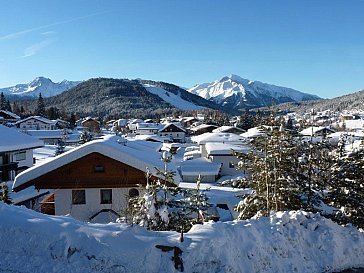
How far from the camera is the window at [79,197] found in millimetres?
12469

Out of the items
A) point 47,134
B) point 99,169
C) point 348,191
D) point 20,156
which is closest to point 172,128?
point 47,134

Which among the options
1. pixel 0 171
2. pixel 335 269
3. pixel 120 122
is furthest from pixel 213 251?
pixel 120 122

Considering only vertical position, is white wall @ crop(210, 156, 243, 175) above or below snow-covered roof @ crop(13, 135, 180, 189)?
below

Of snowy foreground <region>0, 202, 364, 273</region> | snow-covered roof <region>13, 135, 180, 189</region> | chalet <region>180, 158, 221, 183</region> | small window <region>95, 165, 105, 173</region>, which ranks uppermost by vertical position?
snow-covered roof <region>13, 135, 180, 189</region>

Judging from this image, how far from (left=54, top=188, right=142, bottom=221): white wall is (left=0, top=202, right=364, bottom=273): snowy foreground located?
5.73m

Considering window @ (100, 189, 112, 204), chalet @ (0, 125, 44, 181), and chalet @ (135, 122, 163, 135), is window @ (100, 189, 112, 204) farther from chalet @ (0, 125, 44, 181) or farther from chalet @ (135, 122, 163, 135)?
chalet @ (135, 122, 163, 135)

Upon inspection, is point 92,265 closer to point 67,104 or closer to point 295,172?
point 295,172

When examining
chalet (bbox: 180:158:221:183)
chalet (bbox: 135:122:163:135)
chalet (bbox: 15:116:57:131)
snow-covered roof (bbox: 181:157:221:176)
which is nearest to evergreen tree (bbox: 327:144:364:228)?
snow-covered roof (bbox: 181:157:221:176)

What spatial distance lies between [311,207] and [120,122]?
10111 cm

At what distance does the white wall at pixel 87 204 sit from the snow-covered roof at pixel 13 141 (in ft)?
38.1

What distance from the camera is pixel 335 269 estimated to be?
7.12 m

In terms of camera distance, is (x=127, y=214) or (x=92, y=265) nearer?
(x=92, y=265)

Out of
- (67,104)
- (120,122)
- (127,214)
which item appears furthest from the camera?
(67,104)

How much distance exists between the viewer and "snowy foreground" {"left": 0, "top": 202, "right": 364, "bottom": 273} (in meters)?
5.58
